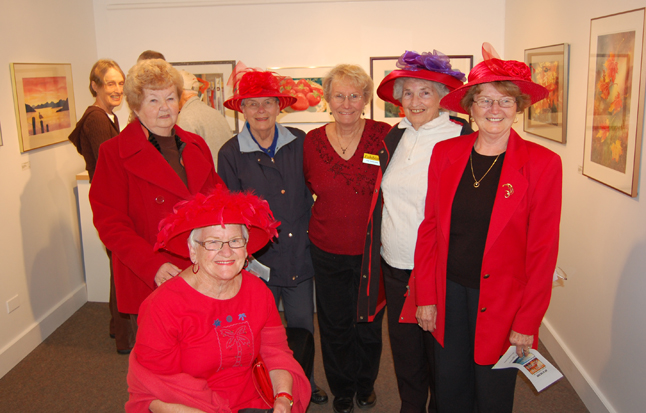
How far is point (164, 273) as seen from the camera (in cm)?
209

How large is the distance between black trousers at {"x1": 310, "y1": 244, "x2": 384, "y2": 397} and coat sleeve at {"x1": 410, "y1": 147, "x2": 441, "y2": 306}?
0.50 metres

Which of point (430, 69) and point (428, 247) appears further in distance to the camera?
point (430, 69)

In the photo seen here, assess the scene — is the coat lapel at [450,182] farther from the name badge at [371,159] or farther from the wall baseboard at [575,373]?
the wall baseboard at [575,373]

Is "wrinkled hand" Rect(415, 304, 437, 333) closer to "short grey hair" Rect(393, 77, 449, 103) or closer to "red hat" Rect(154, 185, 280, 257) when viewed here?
"red hat" Rect(154, 185, 280, 257)

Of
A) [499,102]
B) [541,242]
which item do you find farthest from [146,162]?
[541,242]

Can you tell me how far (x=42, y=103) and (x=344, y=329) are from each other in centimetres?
314

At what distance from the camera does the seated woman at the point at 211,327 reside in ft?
5.63

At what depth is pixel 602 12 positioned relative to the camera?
2.78 m

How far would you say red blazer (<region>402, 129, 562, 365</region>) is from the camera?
1.86 metres

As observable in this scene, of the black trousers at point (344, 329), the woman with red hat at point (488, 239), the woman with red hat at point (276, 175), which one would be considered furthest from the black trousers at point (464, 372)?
the woman with red hat at point (276, 175)

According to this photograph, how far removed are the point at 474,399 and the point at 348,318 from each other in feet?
2.66

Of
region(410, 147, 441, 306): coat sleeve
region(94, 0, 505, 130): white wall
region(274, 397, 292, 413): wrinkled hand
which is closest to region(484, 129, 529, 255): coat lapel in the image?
region(410, 147, 441, 306): coat sleeve

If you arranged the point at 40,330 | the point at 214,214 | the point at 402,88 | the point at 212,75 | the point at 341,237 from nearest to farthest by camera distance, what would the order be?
the point at 214,214
the point at 402,88
the point at 341,237
the point at 40,330
the point at 212,75

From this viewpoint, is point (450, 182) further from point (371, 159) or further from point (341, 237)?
point (341, 237)
